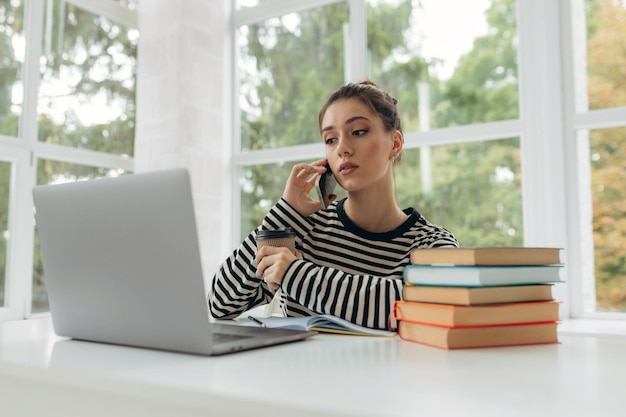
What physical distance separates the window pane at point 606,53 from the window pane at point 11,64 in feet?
8.35

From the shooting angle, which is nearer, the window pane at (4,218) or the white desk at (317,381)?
the white desk at (317,381)

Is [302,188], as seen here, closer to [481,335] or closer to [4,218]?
[481,335]

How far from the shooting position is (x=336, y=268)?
1.50 metres

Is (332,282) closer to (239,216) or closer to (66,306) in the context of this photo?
(66,306)

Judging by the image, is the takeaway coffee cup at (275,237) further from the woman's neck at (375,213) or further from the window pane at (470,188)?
the window pane at (470,188)

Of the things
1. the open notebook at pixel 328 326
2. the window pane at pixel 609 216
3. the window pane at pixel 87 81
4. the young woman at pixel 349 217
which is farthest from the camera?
the window pane at pixel 87 81

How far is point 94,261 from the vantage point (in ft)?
2.53

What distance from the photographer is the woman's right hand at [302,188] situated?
4.77 ft

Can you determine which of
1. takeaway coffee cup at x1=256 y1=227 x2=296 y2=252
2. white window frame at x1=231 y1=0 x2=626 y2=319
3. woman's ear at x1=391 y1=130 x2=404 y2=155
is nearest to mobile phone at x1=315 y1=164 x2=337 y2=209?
woman's ear at x1=391 y1=130 x2=404 y2=155

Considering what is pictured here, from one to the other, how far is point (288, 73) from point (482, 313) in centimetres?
266

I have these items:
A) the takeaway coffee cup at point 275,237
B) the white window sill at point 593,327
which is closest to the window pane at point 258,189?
the white window sill at point 593,327

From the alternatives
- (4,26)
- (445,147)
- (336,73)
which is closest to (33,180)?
(4,26)

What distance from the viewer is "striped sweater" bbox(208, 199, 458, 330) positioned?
1.13 metres

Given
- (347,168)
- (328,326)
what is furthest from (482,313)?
(347,168)
